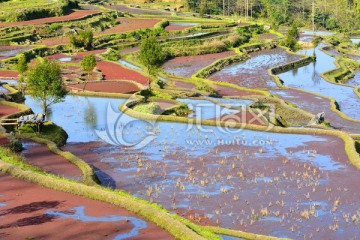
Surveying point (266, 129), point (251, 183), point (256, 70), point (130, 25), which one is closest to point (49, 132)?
point (266, 129)

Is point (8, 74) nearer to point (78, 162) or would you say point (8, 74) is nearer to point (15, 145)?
point (15, 145)

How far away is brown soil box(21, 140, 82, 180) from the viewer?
21531 mm

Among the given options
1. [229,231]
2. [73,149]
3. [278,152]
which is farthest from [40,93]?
[229,231]

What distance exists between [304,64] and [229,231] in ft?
152

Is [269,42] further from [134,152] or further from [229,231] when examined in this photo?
[229,231]

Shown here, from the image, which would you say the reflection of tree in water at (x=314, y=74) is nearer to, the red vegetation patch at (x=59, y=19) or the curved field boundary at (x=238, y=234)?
the curved field boundary at (x=238, y=234)

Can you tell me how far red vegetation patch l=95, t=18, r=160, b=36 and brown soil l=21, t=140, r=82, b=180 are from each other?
163 feet

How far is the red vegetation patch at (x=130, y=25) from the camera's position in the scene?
7550cm

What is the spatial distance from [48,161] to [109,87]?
57.6 ft

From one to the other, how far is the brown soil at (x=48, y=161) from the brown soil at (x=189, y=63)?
26014 millimetres

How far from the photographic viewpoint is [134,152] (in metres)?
25.0

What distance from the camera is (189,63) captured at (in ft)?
188

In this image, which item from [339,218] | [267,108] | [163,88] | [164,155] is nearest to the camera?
[339,218]

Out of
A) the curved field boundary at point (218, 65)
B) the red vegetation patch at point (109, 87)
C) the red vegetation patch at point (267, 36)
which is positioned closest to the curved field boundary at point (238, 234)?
the red vegetation patch at point (109, 87)
